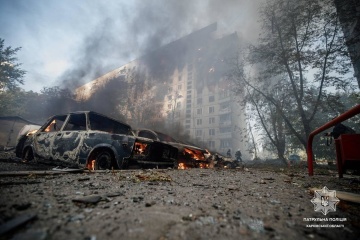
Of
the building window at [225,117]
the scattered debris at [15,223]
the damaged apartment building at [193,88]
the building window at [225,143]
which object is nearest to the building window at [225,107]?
the damaged apartment building at [193,88]

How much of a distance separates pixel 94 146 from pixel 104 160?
0.47 m

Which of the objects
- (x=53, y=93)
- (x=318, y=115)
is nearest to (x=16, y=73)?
(x=53, y=93)

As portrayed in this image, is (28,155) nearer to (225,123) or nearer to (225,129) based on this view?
(225,129)

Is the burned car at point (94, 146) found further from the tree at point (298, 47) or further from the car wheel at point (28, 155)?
the tree at point (298, 47)

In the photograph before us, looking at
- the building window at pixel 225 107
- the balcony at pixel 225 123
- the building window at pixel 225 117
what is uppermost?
the building window at pixel 225 107

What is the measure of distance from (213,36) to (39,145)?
5925 centimetres

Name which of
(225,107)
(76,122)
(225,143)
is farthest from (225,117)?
(76,122)

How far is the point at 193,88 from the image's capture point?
5603 cm

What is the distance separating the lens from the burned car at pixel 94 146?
450 centimetres

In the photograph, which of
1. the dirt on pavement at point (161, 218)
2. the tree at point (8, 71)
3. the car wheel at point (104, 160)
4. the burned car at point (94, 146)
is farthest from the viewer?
the tree at point (8, 71)

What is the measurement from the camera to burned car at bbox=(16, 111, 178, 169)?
4.50m

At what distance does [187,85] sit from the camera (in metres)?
57.6

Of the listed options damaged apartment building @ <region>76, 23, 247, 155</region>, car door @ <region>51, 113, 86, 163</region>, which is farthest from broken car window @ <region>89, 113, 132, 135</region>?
damaged apartment building @ <region>76, 23, 247, 155</region>

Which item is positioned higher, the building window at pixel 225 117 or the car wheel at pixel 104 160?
the building window at pixel 225 117
